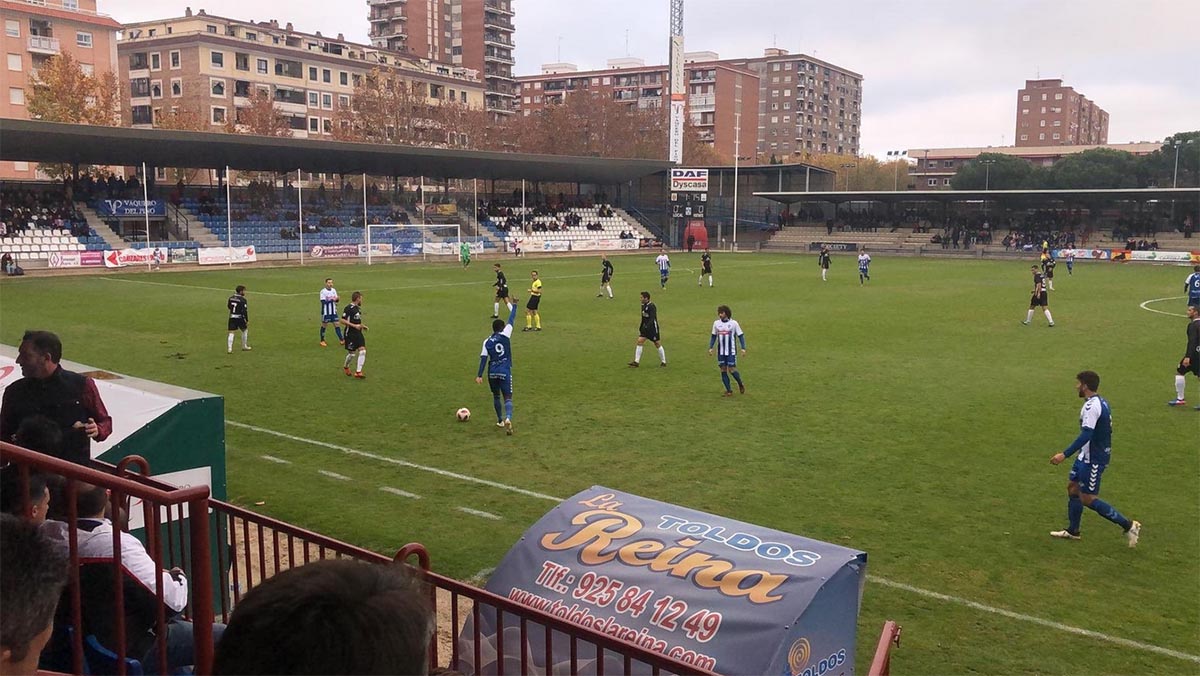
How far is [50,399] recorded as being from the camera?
6.74 meters

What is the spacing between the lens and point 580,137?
101m

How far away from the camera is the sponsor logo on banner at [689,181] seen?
72625mm

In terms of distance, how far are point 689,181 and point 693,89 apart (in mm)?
68980

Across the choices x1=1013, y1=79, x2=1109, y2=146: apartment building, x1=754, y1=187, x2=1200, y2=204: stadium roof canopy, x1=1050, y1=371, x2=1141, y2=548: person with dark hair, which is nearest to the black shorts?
x1=1050, y1=371, x2=1141, y2=548: person with dark hair

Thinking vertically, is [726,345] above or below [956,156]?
below

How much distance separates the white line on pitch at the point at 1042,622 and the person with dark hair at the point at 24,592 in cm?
770

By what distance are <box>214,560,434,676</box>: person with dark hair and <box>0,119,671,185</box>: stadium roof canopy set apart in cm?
4689

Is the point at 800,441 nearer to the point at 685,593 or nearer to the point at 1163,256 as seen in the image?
the point at 685,593

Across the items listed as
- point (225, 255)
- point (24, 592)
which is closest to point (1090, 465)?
point (24, 592)

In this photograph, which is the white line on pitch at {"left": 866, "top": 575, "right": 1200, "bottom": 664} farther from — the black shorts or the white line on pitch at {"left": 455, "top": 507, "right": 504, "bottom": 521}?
the black shorts

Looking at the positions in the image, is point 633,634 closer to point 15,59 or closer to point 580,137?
point 15,59

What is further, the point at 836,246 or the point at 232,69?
the point at 232,69

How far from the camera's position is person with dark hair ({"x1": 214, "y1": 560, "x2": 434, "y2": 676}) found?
1848 millimetres

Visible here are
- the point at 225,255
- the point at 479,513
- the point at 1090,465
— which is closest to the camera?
the point at 1090,465
